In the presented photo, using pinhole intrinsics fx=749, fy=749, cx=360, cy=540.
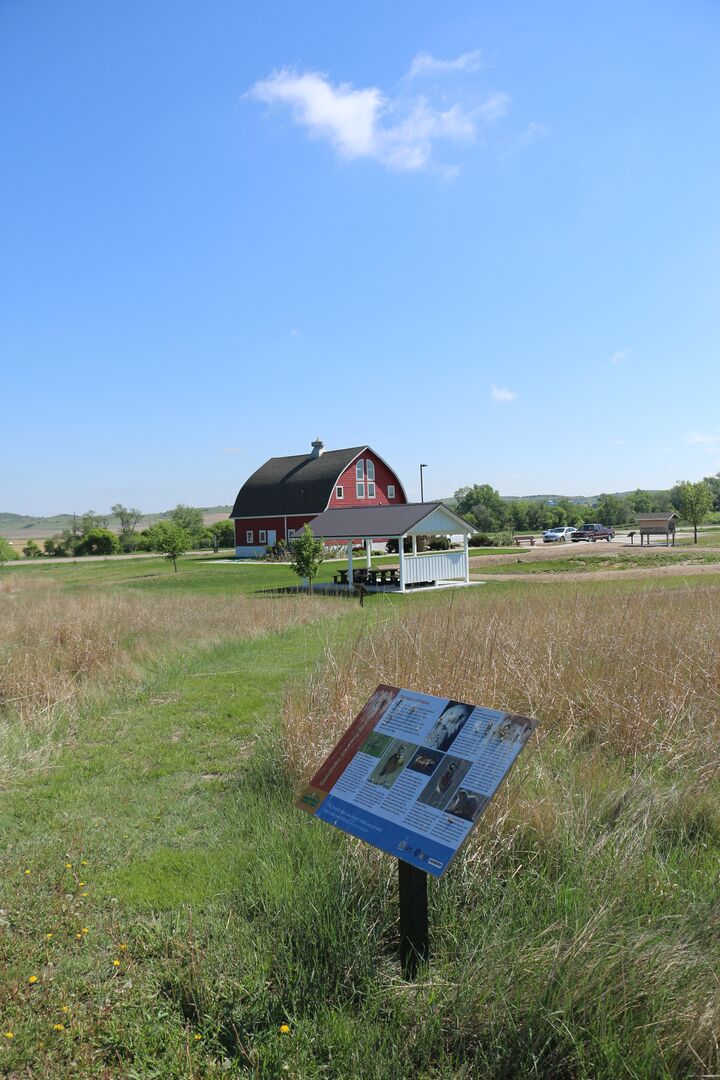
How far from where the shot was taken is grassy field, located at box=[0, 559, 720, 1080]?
284cm

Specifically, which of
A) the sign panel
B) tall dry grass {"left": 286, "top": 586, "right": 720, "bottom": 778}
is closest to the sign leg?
the sign panel

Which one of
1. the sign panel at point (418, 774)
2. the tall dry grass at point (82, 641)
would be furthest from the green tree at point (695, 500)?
the sign panel at point (418, 774)

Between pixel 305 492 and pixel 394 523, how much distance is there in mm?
24011

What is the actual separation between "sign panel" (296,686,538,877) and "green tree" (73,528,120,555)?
6624cm

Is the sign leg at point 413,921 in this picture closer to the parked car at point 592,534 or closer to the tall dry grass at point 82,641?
the tall dry grass at point 82,641

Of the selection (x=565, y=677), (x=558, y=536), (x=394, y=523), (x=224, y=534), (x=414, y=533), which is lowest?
(x=565, y=677)

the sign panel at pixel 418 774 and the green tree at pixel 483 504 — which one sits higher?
the green tree at pixel 483 504

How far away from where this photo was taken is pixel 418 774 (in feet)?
10.2

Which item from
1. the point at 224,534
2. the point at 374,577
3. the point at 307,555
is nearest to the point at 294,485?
the point at 224,534

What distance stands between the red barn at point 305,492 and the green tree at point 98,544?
17.3 m

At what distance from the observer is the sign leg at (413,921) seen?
3.10m

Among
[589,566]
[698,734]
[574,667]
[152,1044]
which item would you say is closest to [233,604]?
[574,667]

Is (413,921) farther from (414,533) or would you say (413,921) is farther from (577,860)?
(414,533)

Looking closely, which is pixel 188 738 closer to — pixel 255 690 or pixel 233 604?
pixel 255 690
